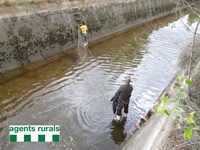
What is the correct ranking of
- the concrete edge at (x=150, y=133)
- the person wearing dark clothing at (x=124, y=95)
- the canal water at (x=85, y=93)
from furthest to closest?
the person wearing dark clothing at (x=124, y=95), the canal water at (x=85, y=93), the concrete edge at (x=150, y=133)

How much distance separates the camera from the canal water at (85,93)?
9008mm

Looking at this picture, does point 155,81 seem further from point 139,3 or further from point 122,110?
point 139,3

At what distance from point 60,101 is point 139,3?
22.9 metres

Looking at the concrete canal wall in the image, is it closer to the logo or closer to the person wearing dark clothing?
the person wearing dark clothing

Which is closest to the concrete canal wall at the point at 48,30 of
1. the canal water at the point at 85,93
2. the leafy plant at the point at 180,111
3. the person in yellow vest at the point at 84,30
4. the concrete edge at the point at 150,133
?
the person in yellow vest at the point at 84,30

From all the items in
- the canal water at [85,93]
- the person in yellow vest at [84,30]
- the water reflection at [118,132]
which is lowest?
the water reflection at [118,132]

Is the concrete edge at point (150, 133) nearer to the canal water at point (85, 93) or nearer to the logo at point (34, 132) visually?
the canal water at point (85, 93)

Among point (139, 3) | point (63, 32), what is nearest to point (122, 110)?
point (63, 32)

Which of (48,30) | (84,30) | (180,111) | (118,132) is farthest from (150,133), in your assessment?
(84,30)

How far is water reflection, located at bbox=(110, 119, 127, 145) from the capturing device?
9.05 m

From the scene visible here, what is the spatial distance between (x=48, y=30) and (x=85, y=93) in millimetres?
6572

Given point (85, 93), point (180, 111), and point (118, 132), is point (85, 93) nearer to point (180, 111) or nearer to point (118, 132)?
point (118, 132)

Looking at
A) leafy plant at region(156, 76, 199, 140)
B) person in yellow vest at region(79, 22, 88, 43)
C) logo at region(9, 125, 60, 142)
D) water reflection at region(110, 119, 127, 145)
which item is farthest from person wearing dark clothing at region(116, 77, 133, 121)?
person in yellow vest at region(79, 22, 88, 43)

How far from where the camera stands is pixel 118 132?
31.0 feet
